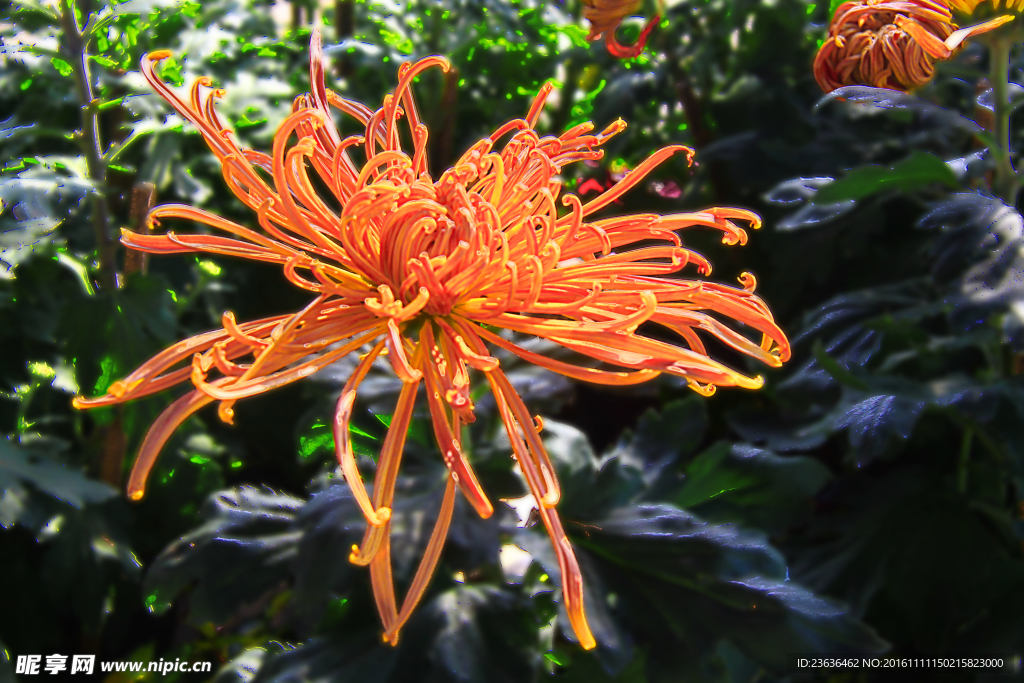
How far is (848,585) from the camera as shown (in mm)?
927

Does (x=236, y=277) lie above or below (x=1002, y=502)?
above

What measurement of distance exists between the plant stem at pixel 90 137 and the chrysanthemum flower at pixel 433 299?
1.51 feet

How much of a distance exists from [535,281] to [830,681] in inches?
36.7

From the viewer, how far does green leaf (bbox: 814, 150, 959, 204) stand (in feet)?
2.27

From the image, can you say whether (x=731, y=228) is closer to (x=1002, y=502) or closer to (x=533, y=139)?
(x=533, y=139)

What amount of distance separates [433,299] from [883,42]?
0.37 meters

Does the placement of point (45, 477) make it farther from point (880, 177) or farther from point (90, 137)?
point (880, 177)

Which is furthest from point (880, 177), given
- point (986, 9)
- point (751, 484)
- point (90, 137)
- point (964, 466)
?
point (90, 137)

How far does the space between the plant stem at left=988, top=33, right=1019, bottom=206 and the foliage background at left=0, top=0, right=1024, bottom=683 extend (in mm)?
33

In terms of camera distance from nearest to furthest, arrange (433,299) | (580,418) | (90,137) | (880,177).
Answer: (433,299)
(880,177)
(90,137)
(580,418)

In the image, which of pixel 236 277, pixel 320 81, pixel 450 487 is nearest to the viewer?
pixel 450 487

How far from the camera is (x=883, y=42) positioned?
0.51 m

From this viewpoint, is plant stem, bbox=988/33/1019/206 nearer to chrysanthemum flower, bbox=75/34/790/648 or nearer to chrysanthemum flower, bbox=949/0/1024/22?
chrysanthemum flower, bbox=949/0/1024/22

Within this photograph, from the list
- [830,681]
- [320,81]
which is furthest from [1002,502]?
[320,81]
